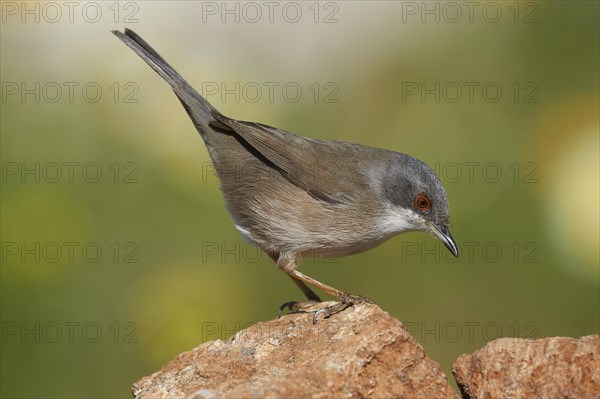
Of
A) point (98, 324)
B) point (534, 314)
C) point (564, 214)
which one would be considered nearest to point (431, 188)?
Result: point (534, 314)

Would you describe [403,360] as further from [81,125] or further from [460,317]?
[81,125]

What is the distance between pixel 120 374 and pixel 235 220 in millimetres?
1562

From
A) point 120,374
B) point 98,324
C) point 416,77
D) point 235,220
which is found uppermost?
point 416,77

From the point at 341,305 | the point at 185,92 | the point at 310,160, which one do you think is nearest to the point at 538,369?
the point at 341,305

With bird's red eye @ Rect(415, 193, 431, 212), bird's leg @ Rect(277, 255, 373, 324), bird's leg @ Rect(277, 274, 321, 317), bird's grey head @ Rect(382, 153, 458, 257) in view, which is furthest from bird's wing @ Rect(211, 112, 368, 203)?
bird's leg @ Rect(277, 274, 321, 317)

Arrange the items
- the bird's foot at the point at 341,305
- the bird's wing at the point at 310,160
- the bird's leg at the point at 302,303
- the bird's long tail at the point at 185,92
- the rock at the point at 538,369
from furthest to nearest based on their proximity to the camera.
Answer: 1. the bird's long tail at the point at 185,92
2. the bird's wing at the point at 310,160
3. the bird's leg at the point at 302,303
4. the bird's foot at the point at 341,305
5. the rock at the point at 538,369

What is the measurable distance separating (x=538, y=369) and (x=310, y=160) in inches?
89.4

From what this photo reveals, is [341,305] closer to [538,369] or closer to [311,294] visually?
[311,294]

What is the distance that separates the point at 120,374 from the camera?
5.73m

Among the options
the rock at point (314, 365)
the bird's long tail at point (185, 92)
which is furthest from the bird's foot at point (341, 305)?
the bird's long tail at point (185, 92)

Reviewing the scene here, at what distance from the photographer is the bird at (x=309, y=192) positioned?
4.81 m

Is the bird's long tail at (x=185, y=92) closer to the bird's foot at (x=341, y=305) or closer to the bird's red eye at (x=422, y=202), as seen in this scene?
the bird's red eye at (x=422, y=202)

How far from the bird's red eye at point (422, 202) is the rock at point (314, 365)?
1123mm

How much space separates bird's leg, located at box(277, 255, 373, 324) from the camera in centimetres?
433
